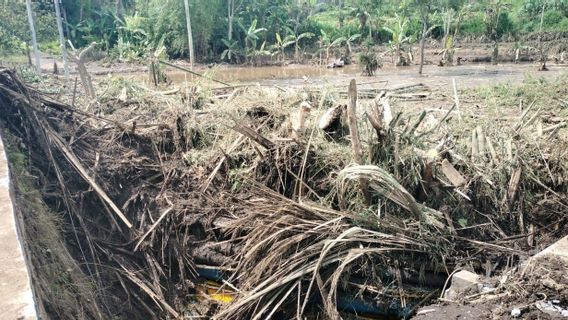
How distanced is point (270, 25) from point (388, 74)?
43.6ft

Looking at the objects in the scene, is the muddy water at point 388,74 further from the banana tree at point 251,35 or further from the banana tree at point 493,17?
the banana tree at point 493,17

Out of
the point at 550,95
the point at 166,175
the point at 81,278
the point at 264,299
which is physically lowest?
the point at 264,299

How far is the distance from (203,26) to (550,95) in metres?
23.7

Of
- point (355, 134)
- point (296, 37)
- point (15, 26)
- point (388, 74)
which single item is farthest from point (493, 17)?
point (355, 134)

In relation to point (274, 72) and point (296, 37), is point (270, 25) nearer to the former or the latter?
point (296, 37)

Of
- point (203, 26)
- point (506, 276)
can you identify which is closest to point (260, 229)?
point (506, 276)

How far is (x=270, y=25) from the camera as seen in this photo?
34.7 meters

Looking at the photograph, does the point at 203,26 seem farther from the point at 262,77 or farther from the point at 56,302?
the point at 56,302

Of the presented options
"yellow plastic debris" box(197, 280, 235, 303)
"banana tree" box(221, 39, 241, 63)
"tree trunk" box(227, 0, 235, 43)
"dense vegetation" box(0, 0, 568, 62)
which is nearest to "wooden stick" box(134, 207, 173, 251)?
"yellow plastic debris" box(197, 280, 235, 303)

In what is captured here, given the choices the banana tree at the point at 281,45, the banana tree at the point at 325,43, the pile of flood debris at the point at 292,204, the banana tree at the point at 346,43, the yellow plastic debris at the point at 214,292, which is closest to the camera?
the pile of flood debris at the point at 292,204

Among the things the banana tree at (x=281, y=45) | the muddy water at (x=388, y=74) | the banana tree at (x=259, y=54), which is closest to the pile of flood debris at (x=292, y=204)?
the muddy water at (x=388, y=74)

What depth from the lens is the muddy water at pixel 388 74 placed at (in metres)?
19.9

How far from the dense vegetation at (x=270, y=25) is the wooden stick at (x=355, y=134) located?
2351 cm

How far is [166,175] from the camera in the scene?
7590 mm
